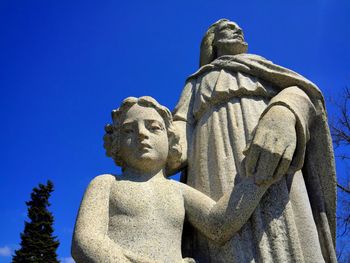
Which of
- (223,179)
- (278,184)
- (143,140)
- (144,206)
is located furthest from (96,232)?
(278,184)

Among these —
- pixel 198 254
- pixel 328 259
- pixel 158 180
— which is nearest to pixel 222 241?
pixel 198 254

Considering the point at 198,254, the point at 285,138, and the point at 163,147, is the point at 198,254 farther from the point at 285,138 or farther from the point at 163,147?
the point at 285,138

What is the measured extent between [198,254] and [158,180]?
659mm

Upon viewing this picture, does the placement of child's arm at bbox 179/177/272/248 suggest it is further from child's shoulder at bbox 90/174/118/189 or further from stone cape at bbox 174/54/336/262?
child's shoulder at bbox 90/174/118/189

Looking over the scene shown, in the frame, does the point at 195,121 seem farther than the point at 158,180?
Yes

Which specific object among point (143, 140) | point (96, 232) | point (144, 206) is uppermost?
point (143, 140)

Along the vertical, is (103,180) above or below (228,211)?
above

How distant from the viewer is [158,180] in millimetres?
3342

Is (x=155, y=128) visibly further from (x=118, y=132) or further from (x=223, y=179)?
(x=223, y=179)

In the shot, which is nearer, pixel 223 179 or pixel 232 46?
pixel 223 179

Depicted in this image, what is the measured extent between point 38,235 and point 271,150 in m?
17.9

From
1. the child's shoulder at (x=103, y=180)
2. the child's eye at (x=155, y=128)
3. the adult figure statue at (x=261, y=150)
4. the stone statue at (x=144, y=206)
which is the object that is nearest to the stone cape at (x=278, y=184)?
the adult figure statue at (x=261, y=150)

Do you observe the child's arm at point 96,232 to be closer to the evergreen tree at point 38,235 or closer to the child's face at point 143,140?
the child's face at point 143,140

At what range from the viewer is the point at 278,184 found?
3.23 metres
